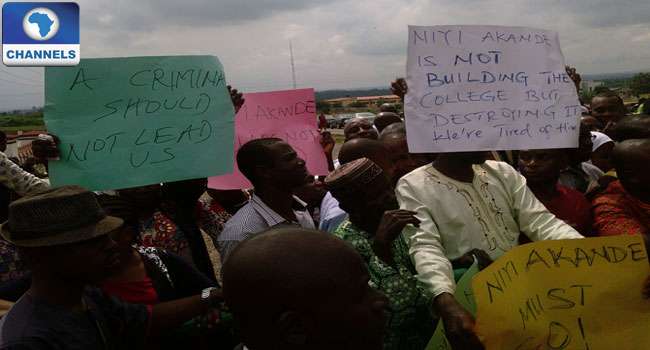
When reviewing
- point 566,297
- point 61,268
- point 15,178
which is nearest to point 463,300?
point 566,297

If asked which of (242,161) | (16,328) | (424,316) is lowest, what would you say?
(424,316)

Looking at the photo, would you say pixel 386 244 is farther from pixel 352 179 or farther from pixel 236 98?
pixel 236 98

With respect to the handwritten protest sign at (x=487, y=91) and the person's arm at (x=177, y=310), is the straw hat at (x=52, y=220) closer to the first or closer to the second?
the person's arm at (x=177, y=310)

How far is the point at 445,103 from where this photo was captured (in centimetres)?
254

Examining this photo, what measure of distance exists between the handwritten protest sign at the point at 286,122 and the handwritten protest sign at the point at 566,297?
2075 mm

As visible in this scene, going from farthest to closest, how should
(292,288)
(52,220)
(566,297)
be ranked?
(566,297), (52,220), (292,288)

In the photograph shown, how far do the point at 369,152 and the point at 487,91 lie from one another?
3.72 feet

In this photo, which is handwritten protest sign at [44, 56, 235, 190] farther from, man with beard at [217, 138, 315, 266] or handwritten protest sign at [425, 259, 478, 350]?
handwritten protest sign at [425, 259, 478, 350]

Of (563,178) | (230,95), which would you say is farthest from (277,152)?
(563,178)

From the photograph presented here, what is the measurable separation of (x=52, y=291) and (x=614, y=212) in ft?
8.85

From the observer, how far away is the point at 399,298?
191 cm

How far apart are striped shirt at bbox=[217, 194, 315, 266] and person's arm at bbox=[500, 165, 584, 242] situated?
1.25 meters

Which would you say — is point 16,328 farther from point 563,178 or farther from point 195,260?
point 563,178

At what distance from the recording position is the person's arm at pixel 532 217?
220 centimetres
